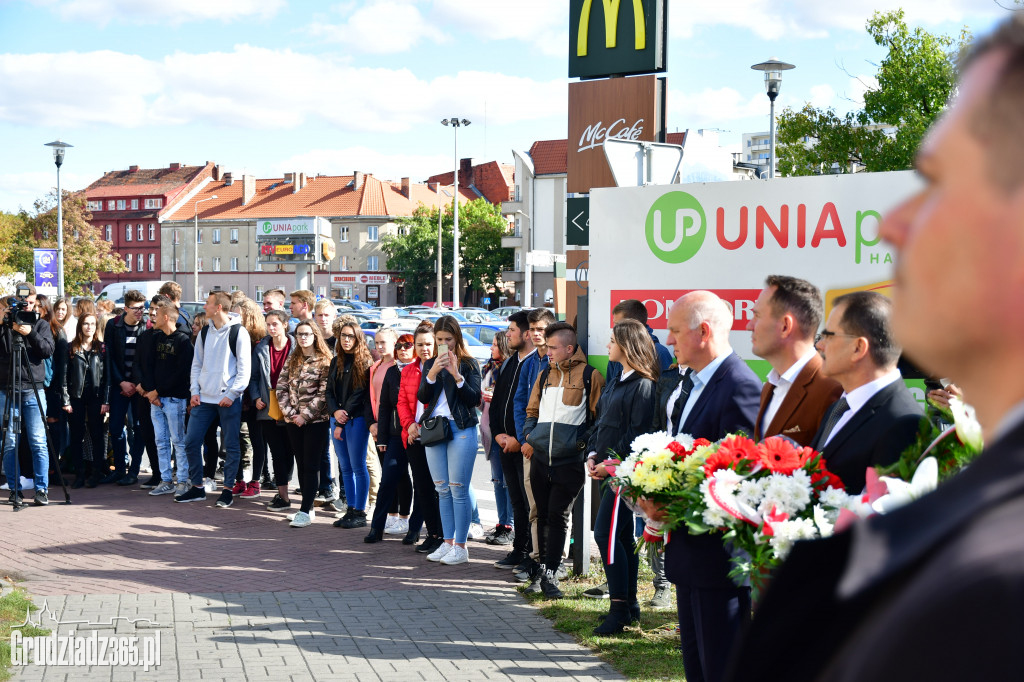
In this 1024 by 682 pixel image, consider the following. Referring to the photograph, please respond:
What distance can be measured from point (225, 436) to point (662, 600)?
5799 mm

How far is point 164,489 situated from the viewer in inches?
450

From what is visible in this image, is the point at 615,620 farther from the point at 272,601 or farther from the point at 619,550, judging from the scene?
the point at 272,601

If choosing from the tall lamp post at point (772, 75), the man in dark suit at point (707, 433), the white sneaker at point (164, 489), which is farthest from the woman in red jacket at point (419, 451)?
the tall lamp post at point (772, 75)

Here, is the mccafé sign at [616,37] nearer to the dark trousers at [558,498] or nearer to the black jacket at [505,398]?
the black jacket at [505,398]

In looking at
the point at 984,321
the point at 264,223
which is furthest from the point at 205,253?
the point at 984,321

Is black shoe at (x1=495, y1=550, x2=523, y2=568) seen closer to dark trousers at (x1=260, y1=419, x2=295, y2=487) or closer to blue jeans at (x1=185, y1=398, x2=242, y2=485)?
dark trousers at (x1=260, y1=419, x2=295, y2=487)

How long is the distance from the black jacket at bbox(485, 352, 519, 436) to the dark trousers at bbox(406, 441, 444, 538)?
0.78m

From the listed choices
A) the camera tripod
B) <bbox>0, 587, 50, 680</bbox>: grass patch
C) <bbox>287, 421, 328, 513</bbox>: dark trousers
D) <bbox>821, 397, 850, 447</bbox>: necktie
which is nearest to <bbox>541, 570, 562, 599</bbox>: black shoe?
<bbox>0, 587, 50, 680</bbox>: grass patch

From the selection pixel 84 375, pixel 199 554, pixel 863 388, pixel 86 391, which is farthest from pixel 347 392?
pixel 863 388

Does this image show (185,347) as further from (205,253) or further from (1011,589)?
(205,253)

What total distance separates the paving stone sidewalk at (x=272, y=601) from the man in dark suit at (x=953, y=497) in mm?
4994

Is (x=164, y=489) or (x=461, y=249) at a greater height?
(x=461, y=249)

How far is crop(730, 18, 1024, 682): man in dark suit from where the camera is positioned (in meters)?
0.68

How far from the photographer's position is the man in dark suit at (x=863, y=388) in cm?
360
